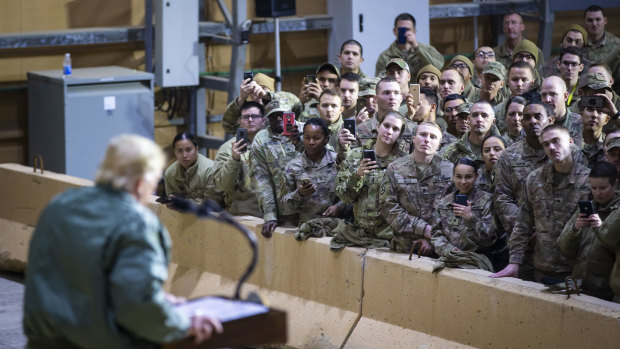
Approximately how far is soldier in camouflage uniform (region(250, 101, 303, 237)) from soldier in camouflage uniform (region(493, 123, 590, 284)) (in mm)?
1984

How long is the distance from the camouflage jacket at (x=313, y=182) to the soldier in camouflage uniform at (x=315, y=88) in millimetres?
1167

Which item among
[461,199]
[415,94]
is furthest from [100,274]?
[415,94]

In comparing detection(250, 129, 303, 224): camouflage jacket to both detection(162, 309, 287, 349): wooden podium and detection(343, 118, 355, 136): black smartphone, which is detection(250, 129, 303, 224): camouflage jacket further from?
detection(162, 309, 287, 349): wooden podium

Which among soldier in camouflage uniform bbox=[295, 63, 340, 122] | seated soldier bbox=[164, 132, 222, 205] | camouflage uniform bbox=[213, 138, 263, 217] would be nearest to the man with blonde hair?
camouflage uniform bbox=[213, 138, 263, 217]

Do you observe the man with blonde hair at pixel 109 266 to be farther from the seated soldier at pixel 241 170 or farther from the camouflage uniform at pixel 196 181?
the camouflage uniform at pixel 196 181

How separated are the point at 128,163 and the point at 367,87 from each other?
20.3 ft

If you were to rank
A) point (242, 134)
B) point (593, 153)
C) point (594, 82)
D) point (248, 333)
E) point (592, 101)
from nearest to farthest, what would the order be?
point (248, 333) → point (593, 153) → point (592, 101) → point (242, 134) → point (594, 82)

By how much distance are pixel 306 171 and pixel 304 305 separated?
1.01 m

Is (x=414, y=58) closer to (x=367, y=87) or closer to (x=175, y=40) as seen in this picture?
(x=367, y=87)

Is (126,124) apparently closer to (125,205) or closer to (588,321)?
(588,321)

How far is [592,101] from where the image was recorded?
791 centimetres

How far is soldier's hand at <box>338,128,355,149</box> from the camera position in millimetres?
7805

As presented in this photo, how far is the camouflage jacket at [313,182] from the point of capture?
7973 millimetres

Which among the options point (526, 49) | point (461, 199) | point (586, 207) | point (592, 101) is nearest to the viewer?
point (586, 207)
